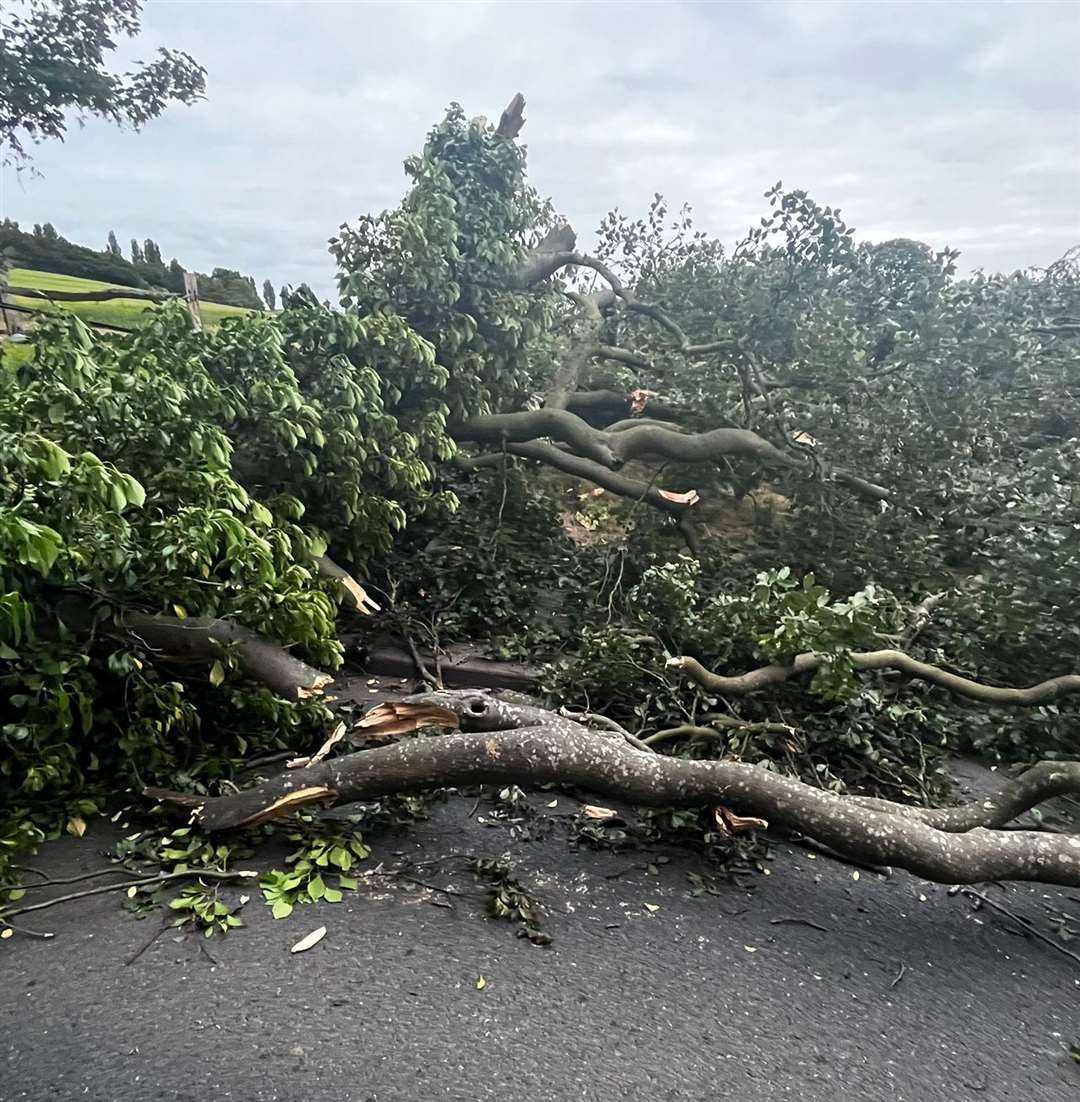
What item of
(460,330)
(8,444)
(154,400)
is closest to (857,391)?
(460,330)

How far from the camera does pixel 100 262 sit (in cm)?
450

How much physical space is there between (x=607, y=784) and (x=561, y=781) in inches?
5.9

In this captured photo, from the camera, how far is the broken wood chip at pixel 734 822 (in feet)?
7.48

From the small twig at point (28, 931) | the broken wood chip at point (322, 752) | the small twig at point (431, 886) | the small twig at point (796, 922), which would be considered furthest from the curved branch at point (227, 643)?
the small twig at point (796, 922)

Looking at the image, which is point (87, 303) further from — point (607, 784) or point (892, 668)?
point (892, 668)

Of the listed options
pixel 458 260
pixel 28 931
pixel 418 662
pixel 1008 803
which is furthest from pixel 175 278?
pixel 1008 803

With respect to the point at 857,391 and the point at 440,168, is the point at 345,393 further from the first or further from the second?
the point at 857,391

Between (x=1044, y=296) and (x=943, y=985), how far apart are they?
19.6 feet

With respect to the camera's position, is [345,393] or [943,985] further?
[345,393]

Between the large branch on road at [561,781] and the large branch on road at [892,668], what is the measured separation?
2.29 ft

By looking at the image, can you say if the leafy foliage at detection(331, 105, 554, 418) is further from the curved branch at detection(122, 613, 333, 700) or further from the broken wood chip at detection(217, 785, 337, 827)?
the broken wood chip at detection(217, 785, 337, 827)

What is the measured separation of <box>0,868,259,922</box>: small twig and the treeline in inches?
151

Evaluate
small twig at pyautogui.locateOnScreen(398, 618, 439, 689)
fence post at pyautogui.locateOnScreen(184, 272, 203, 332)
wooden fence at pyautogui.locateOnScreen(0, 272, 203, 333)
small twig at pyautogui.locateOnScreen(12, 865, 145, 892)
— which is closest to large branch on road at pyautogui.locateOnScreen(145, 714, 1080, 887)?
small twig at pyautogui.locateOnScreen(12, 865, 145, 892)

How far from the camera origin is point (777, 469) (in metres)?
5.07
